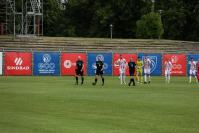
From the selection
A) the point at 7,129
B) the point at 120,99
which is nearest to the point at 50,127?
the point at 7,129

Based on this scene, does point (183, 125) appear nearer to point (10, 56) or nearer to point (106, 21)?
point (10, 56)

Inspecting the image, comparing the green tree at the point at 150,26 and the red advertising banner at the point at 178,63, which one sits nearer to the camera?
the red advertising banner at the point at 178,63

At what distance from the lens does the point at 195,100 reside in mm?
27172

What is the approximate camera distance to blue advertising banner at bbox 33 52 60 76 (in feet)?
191

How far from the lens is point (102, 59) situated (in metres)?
59.5

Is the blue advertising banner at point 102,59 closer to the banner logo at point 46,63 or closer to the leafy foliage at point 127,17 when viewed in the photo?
the banner logo at point 46,63

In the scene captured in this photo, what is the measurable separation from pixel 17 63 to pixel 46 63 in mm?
2604

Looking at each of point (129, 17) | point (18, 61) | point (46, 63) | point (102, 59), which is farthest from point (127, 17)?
point (18, 61)

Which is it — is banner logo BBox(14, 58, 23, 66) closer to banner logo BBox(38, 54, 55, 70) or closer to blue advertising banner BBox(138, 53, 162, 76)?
banner logo BBox(38, 54, 55, 70)

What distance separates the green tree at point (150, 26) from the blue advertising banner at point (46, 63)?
89.5ft

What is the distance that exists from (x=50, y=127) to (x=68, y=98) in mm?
10753

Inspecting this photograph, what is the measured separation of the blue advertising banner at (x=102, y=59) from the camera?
5944 centimetres

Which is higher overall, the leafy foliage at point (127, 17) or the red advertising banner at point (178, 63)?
the leafy foliage at point (127, 17)

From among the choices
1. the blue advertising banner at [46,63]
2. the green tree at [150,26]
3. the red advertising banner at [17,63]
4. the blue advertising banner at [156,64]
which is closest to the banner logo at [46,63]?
the blue advertising banner at [46,63]
